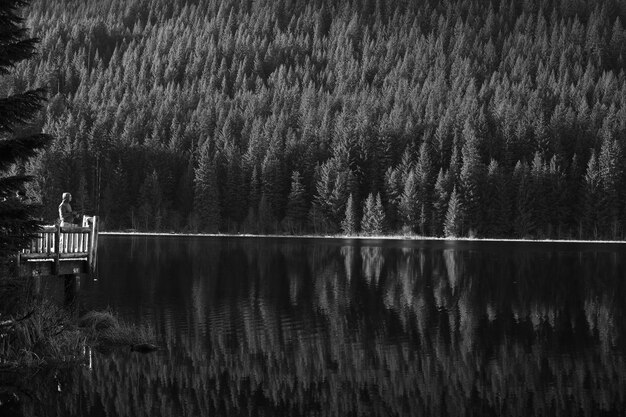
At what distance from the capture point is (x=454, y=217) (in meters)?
138

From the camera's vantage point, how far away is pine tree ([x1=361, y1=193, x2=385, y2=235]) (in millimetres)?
143875

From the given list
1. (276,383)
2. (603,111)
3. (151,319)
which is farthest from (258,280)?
(603,111)

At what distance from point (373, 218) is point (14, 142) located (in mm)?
126807

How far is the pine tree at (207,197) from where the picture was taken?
158 m

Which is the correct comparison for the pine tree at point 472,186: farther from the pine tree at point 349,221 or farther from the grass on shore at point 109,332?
the grass on shore at point 109,332

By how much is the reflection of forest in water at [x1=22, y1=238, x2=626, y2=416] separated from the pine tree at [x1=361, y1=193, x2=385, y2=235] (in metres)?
88.4

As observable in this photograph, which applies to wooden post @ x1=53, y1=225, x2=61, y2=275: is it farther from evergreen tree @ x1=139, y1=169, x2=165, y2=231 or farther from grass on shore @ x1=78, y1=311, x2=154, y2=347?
evergreen tree @ x1=139, y1=169, x2=165, y2=231

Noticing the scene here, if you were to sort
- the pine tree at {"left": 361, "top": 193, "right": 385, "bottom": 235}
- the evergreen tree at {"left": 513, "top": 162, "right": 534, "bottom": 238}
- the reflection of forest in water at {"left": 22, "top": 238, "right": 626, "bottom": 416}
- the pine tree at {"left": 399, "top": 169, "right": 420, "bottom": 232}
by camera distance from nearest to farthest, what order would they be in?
the reflection of forest in water at {"left": 22, "top": 238, "right": 626, "bottom": 416} < the evergreen tree at {"left": 513, "top": 162, "right": 534, "bottom": 238} < the pine tree at {"left": 399, "top": 169, "right": 420, "bottom": 232} < the pine tree at {"left": 361, "top": 193, "right": 385, "bottom": 235}

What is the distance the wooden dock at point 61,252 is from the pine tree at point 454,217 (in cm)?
10984

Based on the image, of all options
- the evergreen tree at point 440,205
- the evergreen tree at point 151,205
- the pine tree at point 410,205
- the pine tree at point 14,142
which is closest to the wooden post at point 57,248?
the pine tree at point 14,142

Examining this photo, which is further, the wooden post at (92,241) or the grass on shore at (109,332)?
the wooden post at (92,241)

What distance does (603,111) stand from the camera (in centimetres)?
18200

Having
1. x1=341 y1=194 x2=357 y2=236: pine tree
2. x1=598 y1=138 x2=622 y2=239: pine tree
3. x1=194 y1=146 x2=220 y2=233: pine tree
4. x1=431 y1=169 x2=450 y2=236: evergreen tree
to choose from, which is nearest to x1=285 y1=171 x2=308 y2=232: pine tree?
x1=341 y1=194 x2=357 y2=236: pine tree

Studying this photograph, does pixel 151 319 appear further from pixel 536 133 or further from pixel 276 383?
pixel 536 133
